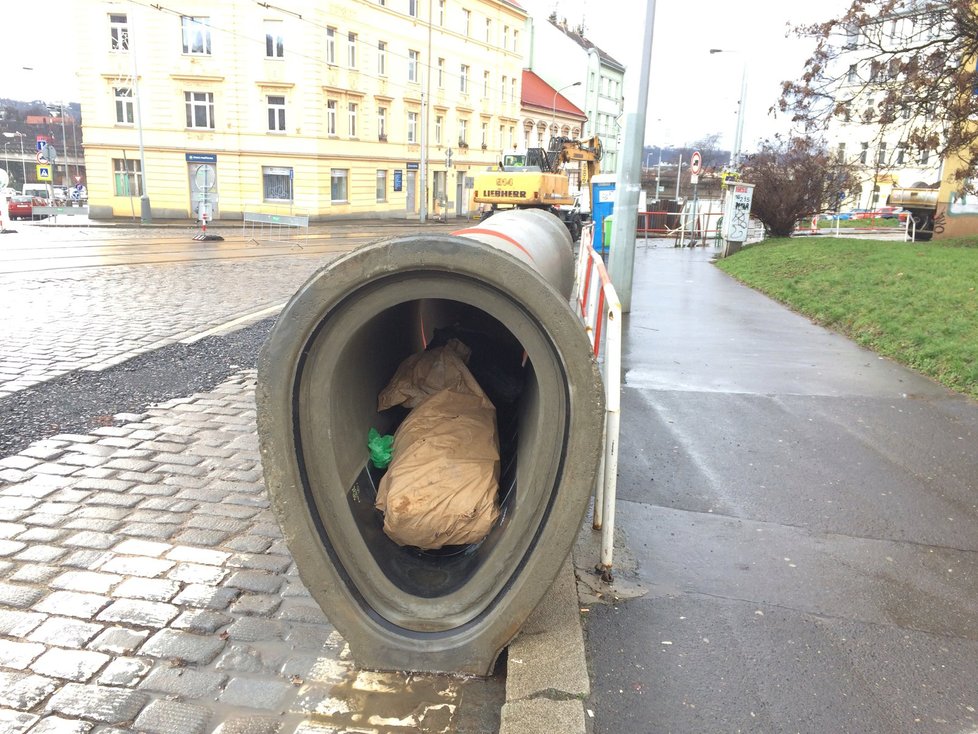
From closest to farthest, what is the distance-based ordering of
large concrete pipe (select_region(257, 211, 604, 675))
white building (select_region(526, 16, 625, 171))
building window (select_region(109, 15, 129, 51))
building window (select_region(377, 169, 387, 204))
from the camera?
1. large concrete pipe (select_region(257, 211, 604, 675))
2. building window (select_region(109, 15, 129, 51))
3. building window (select_region(377, 169, 387, 204))
4. white building (select_region(526, 16, 625, 171))

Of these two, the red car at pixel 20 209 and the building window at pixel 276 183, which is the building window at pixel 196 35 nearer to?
the building window at pixel 276 183

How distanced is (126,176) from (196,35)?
7848 millimetres

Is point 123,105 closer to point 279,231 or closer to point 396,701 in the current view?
point 279,231

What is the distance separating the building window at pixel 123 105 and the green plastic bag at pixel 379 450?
40136 millimetres

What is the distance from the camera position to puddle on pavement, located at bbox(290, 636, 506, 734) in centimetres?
277

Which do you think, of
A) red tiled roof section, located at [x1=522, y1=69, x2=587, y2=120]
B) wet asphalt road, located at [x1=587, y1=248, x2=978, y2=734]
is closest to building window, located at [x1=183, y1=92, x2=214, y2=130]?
red tiled roof section, located at [x1=522, y1=69, x2=587, y2=120]

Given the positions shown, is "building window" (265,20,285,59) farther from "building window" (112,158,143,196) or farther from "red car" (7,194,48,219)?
"red car" (7,194,48,219)

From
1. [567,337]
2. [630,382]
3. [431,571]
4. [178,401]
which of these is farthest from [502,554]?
[630,382]

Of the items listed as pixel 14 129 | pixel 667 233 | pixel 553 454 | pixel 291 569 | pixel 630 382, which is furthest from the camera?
pixel 14 129

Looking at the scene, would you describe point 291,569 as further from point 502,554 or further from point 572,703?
point 572,703

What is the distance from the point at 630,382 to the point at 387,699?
17.2 feet

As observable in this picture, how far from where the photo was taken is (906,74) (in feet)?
→ 48.7

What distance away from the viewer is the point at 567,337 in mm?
2684

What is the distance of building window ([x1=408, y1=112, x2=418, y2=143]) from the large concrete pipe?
4514cm
